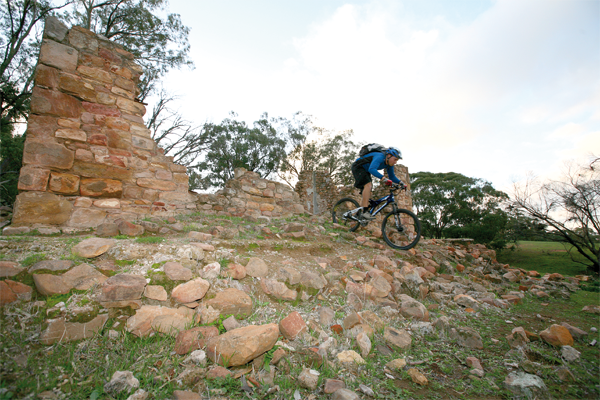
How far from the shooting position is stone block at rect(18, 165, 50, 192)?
Answer: 9.52ft

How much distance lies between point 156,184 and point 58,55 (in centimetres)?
205

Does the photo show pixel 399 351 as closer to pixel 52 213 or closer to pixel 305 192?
pixel 52 213

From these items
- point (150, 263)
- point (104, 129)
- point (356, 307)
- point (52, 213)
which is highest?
point (104, 129)

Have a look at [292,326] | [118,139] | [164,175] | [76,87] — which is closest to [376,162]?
[292,326]

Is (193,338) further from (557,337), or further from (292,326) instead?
(557,337)

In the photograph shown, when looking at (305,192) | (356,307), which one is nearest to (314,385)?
(356,307)

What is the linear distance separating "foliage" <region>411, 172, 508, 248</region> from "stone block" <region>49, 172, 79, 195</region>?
21.1m

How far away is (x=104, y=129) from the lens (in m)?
3.62

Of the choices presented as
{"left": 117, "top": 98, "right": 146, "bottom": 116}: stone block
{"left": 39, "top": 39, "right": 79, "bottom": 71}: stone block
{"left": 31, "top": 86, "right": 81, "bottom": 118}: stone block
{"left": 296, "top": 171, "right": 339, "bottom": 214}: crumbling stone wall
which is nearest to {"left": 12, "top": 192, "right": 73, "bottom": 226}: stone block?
{"left": 31, "top": 86, "right": 81, "bottom": 118}: stone block

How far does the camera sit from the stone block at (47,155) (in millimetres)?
2990

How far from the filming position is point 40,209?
9.57 feet

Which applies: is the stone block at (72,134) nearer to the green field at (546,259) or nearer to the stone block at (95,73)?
the stone block at (95,73)

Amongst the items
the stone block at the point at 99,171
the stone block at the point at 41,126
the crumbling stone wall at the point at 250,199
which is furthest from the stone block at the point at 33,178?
the crumbling stone wall at the point at 250,199

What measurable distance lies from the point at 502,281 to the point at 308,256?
364cm
